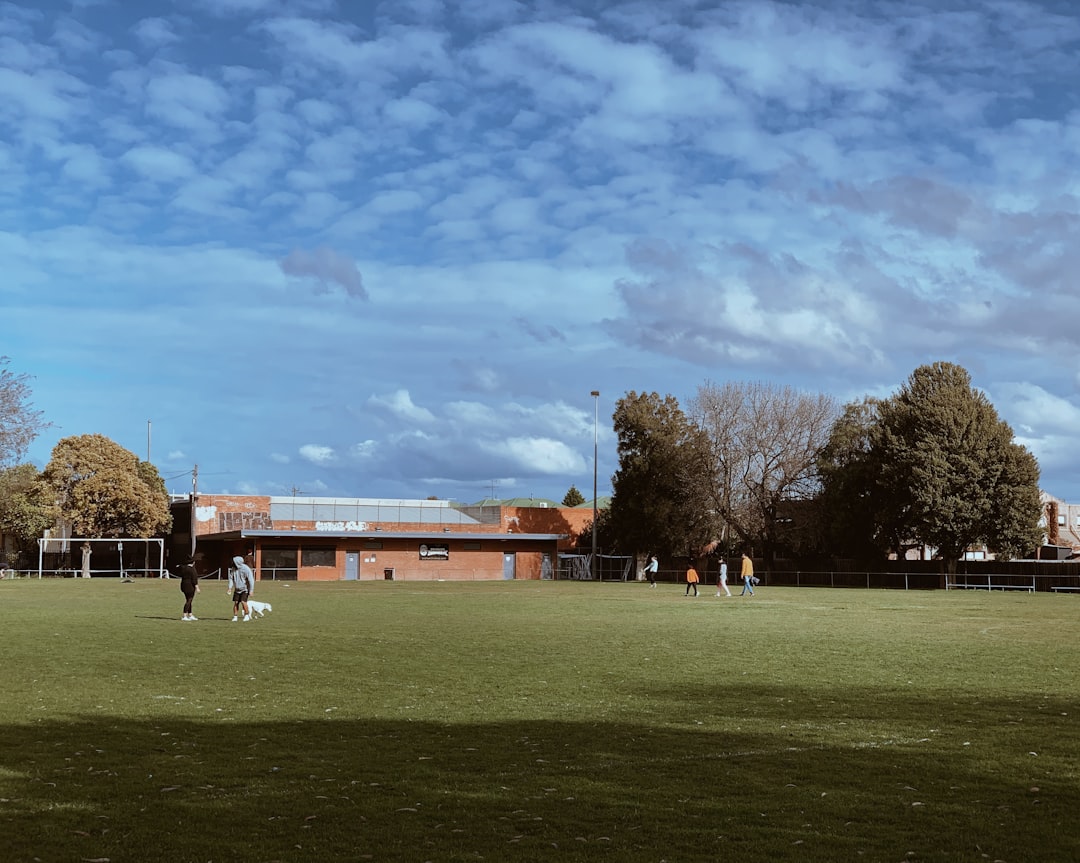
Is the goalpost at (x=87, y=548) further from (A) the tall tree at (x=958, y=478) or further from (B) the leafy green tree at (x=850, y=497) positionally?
(A) the tall tree at (x=958, y=478)

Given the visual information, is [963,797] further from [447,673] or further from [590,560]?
[590,560]

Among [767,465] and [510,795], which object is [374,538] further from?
[510,795]

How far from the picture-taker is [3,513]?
74.9 meters

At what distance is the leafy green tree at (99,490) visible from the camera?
80.9m

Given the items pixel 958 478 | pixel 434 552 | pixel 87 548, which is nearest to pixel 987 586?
pixel 958 478

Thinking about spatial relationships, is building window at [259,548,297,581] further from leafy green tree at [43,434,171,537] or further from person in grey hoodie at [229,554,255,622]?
person in grey hoodie at [229,554,255,622]

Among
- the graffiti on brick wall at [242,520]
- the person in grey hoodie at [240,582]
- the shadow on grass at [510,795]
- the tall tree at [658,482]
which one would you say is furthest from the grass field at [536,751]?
the graffiti on brick wall at [242,520]

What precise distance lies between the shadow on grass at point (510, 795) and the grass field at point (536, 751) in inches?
1.2

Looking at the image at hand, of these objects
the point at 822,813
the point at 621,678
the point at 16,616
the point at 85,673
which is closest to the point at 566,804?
the point at 822,813

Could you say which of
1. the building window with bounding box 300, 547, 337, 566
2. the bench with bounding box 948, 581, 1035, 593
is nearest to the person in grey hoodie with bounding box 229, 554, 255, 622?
the bench with bounding box 948, 581, 1035, 593

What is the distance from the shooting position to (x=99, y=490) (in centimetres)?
8094

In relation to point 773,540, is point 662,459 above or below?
above

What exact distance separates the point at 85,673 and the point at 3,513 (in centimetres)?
6506

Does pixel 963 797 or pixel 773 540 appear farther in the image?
pixel 773 540
